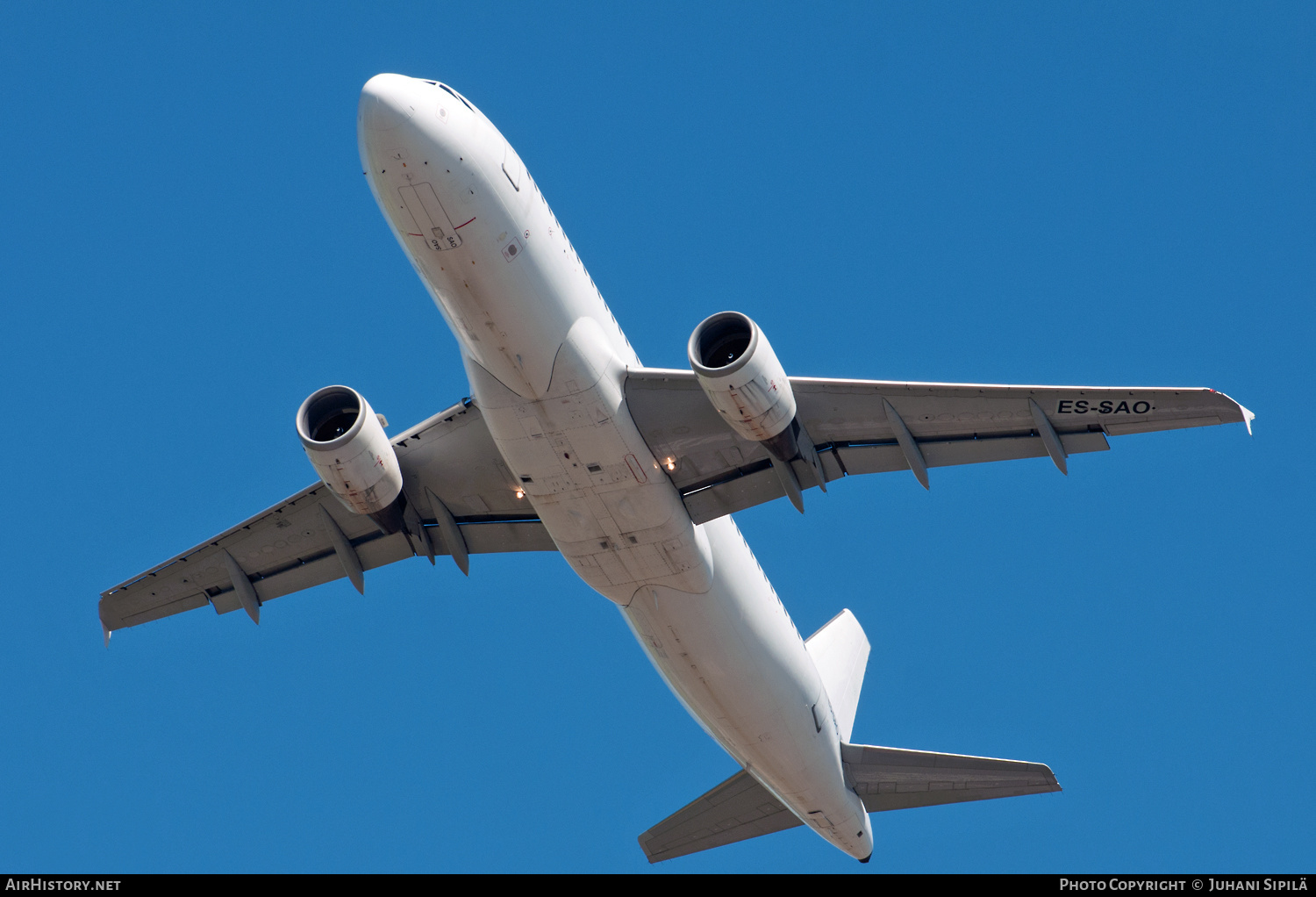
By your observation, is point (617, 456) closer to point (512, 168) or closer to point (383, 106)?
point (512, 168)

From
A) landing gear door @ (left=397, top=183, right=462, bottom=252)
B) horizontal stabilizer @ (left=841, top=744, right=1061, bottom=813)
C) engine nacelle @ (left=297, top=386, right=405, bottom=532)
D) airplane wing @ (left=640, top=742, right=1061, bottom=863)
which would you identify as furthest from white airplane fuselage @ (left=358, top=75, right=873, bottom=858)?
engine nacelle @ (left=297, top=386, right=405, bottom=532)

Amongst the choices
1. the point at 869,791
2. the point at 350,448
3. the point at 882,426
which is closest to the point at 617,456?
the point at 350,448

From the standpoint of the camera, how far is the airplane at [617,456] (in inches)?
775

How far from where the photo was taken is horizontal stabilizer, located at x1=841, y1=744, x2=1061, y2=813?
27.4 m

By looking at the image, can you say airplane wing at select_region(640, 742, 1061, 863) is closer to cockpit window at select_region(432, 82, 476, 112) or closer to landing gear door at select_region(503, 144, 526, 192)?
landing gear door at select_region(503, 144, 526, 192)

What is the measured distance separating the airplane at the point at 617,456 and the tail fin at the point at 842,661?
1.07ft

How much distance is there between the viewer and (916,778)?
1096 inches

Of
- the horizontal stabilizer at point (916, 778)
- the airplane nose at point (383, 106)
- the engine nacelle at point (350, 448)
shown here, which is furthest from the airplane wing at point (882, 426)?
the horizontal stabilizer at point (916, 778)

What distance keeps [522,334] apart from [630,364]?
241 centimetres

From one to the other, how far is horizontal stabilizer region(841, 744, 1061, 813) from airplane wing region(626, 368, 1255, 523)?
23.4ft

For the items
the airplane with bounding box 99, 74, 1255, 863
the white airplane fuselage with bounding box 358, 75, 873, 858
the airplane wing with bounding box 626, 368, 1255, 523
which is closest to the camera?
the white airplane fuselage with bounding box 358, 75, 873, 858

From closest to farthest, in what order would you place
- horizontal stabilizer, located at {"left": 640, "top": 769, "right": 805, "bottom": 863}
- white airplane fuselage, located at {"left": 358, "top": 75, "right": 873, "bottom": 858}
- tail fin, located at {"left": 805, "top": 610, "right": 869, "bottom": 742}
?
white airplane fuselage, located at {"left": 358, "top": 75, "right": 873, "bottom": 858}, tail fin, located at {"left": 805, "top": 610, "right": 869, "bottom": 742}, horizontal stabilizer, located at {"left": 640, "top": 769, "right": 805, "bottom": 863}

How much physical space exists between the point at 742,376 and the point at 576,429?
2606mm
